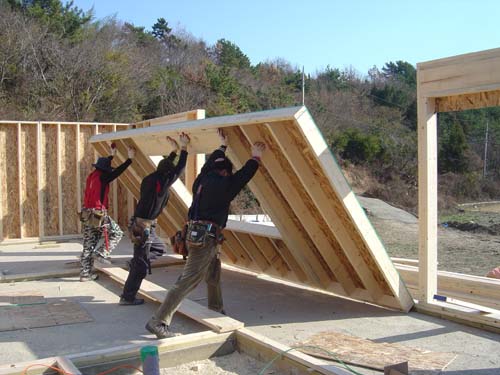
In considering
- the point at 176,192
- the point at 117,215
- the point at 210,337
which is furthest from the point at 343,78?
the point at 210,337

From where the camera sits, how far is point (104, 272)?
7.07 meters

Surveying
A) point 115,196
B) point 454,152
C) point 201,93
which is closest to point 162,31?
point 201,93

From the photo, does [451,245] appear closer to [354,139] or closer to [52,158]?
[52,158]

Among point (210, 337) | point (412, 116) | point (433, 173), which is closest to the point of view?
point (210, 337)

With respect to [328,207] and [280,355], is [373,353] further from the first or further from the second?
[328,207]

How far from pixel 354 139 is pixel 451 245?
14.9 metres

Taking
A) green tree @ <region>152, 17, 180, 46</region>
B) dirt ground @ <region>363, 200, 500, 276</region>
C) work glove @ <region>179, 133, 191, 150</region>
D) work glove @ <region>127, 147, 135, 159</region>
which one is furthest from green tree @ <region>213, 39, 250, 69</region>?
work glove @ <region>179, 133, 191, 150</region>

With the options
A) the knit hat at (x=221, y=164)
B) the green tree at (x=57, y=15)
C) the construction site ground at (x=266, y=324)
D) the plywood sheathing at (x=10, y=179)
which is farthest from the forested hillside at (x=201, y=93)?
the knit hat at (x=221, y=164)

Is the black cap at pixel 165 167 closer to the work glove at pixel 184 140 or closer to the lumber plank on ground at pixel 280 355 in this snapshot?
the work glove at pixel 184 140

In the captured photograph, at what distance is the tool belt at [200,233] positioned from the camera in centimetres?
435

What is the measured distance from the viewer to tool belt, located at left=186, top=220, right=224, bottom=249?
435cm

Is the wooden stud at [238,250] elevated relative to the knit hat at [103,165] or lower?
lower

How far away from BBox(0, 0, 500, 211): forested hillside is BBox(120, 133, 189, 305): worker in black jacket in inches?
564

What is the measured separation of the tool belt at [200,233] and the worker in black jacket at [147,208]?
1144 millimetres
